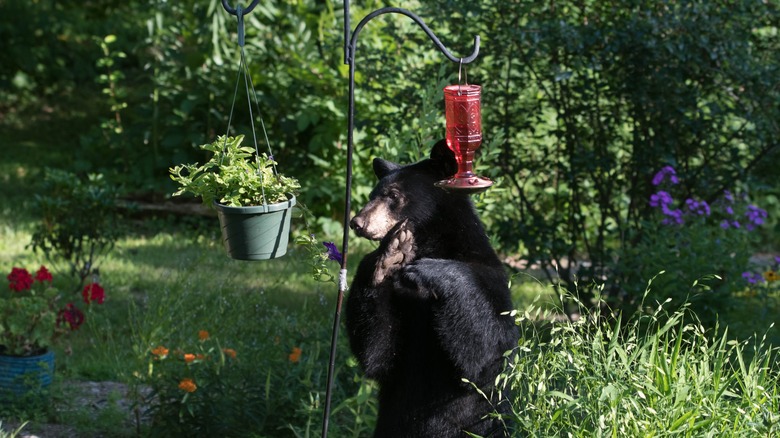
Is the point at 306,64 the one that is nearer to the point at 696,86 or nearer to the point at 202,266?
Result: the point at 202,266

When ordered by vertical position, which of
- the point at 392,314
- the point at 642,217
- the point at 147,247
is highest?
the point at 392,314

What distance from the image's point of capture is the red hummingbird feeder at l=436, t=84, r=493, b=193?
281cm

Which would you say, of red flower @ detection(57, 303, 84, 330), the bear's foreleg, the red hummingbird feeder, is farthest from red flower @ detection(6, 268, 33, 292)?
the red hummingbird feeder

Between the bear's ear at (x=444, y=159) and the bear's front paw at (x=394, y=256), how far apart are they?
0.24 meters

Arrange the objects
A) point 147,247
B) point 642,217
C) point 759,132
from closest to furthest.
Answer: point 759,132 < point 642,217 < point 147,247

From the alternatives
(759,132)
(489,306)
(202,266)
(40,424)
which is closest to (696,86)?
(759,132)

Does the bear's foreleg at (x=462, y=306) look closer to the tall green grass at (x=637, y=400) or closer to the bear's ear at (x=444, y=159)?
the tall green grass at (x=637, y=400)

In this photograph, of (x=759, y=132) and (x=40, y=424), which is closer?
(x=40, y=424)

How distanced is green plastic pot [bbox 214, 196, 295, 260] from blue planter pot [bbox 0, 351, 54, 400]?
216 cm

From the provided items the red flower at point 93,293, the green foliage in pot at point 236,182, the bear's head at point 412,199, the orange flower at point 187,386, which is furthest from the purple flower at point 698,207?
the red flower at point 93,293

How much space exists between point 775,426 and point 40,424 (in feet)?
11.3

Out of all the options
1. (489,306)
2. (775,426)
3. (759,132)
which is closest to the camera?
(775,426)

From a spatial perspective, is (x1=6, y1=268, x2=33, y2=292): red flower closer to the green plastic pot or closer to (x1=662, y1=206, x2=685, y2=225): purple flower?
the green plastic pot

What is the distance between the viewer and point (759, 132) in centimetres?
561
